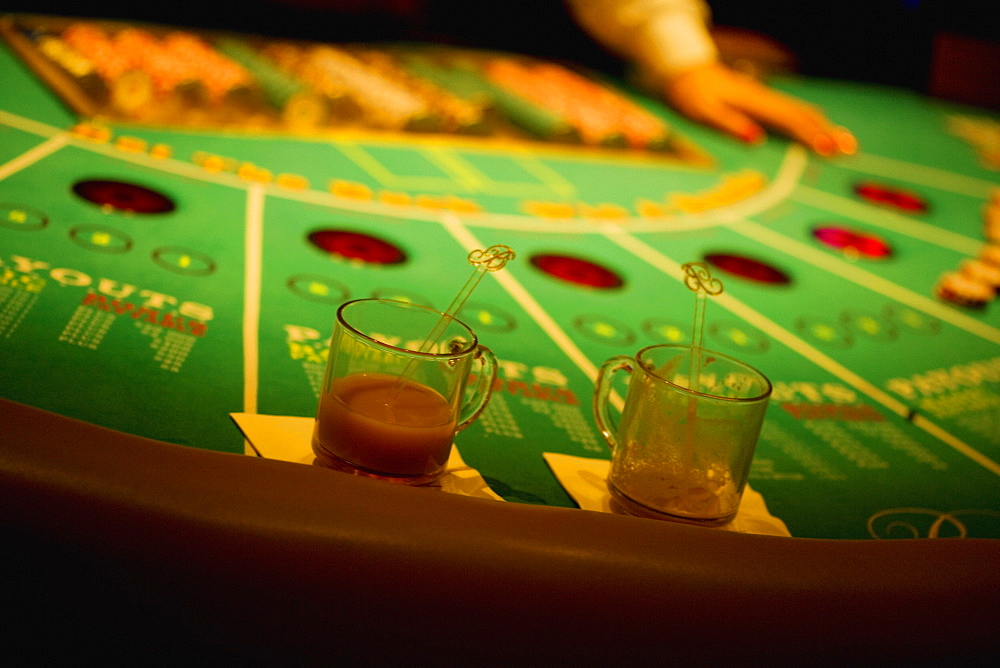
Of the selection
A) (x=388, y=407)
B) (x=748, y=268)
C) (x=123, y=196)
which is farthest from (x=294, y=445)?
(x=748, y=268)

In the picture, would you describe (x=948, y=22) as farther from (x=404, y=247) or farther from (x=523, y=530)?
(x=523, y=530)

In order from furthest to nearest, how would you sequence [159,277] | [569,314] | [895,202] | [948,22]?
1. [948,22]
2. [895,202]
3. [569,314]
4. [159,277]

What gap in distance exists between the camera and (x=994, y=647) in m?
0.79

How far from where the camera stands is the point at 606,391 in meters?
1.14

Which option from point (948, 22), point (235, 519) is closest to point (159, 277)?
point (235, 519)

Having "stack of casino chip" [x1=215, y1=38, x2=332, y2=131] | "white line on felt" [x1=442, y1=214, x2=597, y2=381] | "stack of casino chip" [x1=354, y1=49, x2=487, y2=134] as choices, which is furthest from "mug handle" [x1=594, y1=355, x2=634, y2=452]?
"stack of casino chip" [x1=354, y1=49, x2=487, y2=134]

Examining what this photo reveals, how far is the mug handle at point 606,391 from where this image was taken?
112 centimetres

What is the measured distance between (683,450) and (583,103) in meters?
2.57

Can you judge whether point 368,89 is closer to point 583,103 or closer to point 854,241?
point 583,103

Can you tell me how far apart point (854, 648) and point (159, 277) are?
1.13m

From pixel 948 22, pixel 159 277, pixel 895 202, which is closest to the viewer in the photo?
pixel 159 277

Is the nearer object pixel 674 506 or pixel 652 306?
pixel 674 506

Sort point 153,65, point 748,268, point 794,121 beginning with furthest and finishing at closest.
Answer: point 794,121 → point 153,65 → point 748,268

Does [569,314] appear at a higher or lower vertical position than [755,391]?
lower
